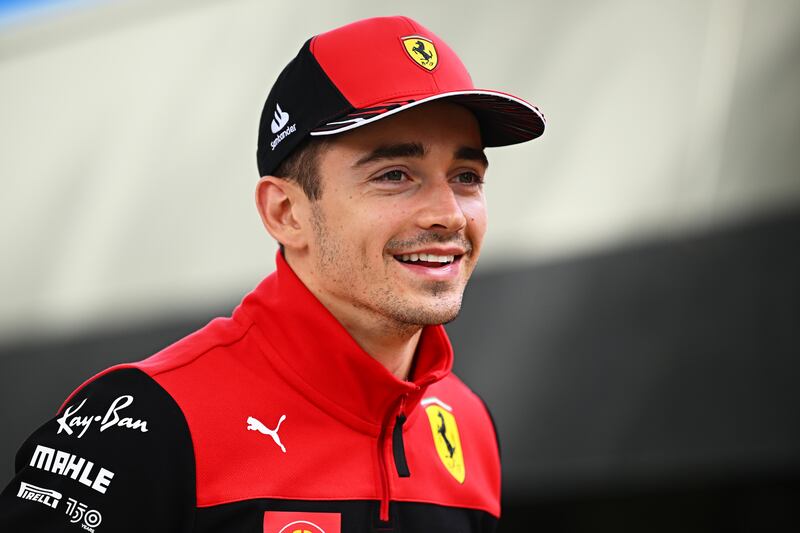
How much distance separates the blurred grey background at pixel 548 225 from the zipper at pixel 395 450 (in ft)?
6.66

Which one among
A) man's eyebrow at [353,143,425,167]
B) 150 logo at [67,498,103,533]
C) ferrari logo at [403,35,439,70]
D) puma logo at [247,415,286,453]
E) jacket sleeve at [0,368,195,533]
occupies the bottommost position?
150 logo at [67,498,103,533]

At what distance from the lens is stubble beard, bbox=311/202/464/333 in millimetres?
1941

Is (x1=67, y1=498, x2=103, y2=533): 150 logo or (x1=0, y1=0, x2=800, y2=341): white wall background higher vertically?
(x1=0, y1=0, x2=800, y2=341): white wall background

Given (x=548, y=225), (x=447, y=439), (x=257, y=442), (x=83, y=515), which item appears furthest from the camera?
(x=548, y=225)

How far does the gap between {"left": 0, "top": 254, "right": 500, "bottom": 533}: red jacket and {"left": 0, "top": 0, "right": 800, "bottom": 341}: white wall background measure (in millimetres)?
2148

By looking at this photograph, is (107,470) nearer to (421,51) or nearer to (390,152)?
(390,152)

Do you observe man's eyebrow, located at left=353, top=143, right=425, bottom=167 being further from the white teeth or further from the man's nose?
the white teeth

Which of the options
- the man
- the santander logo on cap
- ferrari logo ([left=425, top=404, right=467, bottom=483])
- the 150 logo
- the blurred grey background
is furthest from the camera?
the blurred grey background

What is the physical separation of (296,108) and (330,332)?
1.33 feet

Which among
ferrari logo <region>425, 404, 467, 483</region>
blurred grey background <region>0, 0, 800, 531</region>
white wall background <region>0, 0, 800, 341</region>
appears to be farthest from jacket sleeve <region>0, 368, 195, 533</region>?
white wall background <region>0, 0, 800, 341</region>

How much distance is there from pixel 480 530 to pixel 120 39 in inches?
163

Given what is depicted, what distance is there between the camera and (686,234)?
3.95 metres

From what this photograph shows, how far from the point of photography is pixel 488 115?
2.11m

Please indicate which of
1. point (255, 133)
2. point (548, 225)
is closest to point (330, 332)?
point (548, 225)
